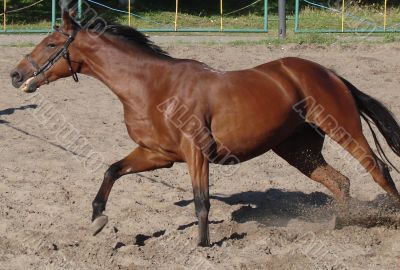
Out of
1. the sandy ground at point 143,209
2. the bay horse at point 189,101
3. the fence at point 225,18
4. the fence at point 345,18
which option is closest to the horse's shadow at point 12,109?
the sandy ground at point 143,209

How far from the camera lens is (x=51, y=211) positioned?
778cm

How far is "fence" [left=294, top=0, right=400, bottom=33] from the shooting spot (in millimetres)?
21834

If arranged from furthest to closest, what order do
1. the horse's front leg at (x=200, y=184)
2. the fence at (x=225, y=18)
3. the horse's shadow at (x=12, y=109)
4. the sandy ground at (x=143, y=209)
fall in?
the fence at (x=225, y=18), the horse's shadow at (x=12, y=109), the horse's front leg at (x=200, y=184), the sandy ground at (x=143, y=209)

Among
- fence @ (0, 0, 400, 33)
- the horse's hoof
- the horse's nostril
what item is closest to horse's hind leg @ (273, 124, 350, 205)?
the horse's hoof

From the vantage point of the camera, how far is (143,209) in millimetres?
7961

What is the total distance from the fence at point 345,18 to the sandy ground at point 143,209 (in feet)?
32.2

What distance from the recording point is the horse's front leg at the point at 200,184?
22.4 ft

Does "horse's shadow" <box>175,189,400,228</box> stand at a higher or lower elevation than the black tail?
lower

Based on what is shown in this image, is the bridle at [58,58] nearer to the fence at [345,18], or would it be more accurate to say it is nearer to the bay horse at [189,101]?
the bay horse at [189,101]

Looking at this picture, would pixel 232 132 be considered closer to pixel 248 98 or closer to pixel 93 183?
pixel 248 98

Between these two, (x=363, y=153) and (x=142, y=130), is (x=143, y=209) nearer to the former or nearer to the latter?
(x=142, y=130)

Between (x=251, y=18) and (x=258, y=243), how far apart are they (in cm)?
2130

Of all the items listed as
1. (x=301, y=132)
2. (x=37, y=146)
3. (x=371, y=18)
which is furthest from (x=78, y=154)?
(x=371, y=18)

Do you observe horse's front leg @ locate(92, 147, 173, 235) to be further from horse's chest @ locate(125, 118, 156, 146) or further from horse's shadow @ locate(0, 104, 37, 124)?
horse's shadow @ locate(0, 104, 37, 124)
